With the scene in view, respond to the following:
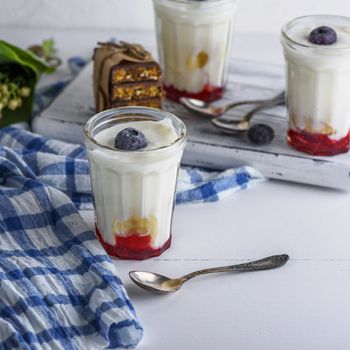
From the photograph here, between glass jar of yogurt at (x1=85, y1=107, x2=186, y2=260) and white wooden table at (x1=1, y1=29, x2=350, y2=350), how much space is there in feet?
0.14

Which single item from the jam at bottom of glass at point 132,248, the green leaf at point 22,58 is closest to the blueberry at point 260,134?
the jam at bottom of glass at point 132,248

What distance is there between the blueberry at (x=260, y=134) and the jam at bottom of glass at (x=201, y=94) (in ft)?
0.66

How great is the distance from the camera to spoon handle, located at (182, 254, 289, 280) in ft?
4.58

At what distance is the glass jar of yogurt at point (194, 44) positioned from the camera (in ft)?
5.88

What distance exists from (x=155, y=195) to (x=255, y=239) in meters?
0.21

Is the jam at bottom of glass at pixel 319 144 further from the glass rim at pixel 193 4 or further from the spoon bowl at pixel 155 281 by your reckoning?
the spoon bowl at pixel 155 281

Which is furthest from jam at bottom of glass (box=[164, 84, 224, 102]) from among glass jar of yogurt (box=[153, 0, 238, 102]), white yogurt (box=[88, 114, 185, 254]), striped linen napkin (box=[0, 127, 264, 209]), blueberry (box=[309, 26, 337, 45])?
white yogurt (box=[88, 114, 185, 254])

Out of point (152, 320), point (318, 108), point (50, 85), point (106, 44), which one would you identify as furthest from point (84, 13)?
point (152, 320)

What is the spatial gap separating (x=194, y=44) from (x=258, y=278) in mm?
610

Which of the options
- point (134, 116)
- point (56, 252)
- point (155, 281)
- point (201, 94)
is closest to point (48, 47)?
point (201, 94)

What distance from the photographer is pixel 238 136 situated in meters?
1.77

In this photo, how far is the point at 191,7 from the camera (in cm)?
178

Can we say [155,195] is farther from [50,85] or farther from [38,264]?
[50,85]

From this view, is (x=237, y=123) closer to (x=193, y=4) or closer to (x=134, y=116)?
(x=193, y=4)
